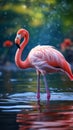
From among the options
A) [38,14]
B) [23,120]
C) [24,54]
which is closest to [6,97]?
[23,120]

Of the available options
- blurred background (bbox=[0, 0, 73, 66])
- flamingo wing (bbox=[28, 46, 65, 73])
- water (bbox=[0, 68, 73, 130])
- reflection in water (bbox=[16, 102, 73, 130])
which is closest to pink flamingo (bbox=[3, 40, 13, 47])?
blurred background (bbox=[0, 0, 73, 66])

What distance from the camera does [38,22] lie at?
1345cm

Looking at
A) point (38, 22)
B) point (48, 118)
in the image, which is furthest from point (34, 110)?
point (38, 22)

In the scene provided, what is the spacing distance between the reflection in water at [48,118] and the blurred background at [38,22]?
297 inches

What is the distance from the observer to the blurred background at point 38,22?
43.5 ft

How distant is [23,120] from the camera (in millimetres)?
4707

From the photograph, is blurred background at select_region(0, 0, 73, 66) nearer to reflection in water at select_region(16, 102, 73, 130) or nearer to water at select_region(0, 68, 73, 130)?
water at select_region(0, 68, 73, 130)

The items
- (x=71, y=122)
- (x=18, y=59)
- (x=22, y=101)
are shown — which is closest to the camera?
(x=71, y=122)

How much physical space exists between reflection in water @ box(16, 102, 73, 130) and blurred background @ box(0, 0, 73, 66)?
7.54 metres

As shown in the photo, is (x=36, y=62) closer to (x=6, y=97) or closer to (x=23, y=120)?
(x=6, y=97)

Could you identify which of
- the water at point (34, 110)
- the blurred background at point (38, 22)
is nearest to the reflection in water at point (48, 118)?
the water at point (34, 110)

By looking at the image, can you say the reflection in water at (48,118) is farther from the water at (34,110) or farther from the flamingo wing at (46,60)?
the flamingo wing at (46,60)

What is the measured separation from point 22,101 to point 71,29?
7.98m

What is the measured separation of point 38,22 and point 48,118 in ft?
28.9
